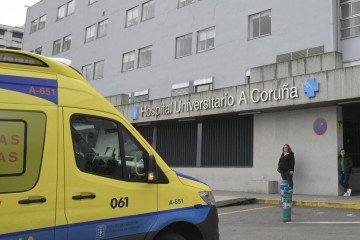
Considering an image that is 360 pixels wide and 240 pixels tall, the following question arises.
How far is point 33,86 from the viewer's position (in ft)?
12.9

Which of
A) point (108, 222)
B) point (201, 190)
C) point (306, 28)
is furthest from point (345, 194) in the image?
point (108, 222)

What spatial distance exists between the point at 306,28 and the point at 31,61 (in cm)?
1654

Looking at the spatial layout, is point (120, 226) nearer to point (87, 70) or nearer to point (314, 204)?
point (314, 204)

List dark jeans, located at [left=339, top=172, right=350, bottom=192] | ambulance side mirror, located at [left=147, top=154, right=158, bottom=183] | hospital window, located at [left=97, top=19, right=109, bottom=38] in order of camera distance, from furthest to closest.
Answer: hospital window, located at [left=97, top=19, right=109, bottom=38] < dark jeans, located at [left=339, top=172, right=350, bottom=192] < ambulance side mirror, located at [left=147, top=154, right=158, bottom=183]

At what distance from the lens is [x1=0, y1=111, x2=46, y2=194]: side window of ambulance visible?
11.7 ft

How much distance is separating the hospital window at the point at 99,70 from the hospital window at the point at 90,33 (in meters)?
2.41

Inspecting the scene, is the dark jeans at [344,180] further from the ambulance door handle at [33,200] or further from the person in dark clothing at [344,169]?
the ambulance door handle at [33,200]

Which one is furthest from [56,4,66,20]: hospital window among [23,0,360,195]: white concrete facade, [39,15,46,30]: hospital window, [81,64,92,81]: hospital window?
[23,0,360,195]: white concrete facade

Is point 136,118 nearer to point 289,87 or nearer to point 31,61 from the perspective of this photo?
point 289,87

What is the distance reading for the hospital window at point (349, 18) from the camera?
17531 millimetres

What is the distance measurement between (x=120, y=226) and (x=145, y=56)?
75.5 feet

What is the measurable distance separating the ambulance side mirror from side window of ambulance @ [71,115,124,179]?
0.30m

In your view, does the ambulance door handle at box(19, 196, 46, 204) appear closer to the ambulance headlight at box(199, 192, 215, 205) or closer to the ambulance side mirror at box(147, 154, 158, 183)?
the ambulance side mirror at box(147, 154, 158, 183)

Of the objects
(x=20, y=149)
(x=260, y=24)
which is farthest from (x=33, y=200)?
(x=260, y=24)
